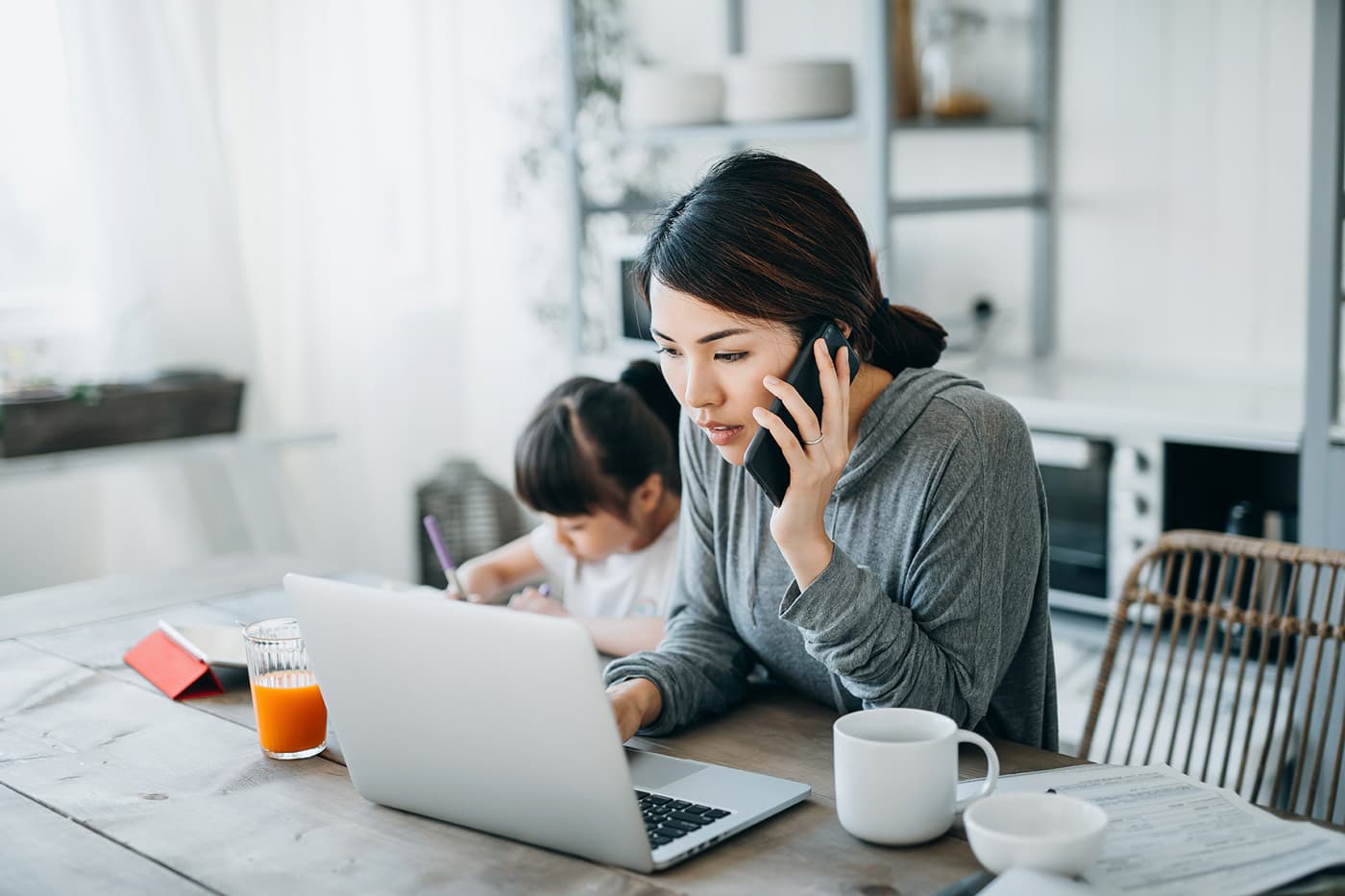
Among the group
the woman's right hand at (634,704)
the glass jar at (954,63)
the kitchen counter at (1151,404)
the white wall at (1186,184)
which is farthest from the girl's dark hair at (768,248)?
the glass jar at (954,63)

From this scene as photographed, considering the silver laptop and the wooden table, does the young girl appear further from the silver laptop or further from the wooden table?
the silver laptop

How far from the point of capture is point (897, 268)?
334cm

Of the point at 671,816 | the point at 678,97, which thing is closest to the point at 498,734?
the point at 671,816

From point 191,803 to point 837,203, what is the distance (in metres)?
0.81

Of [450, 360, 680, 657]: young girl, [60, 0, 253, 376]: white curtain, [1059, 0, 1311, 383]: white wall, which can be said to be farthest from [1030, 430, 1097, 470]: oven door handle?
[60, 0, 253, 376]: white curtain

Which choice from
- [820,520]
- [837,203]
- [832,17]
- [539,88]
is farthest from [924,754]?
[539,88]

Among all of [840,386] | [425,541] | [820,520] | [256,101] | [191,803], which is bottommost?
[425,541]

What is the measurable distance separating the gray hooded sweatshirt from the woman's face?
0.50ft

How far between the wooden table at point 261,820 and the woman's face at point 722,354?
0.32m

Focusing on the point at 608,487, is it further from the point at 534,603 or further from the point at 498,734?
the point at 498,734

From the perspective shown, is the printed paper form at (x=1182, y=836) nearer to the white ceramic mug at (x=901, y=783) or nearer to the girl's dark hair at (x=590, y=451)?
the white ceramic mug at (x=901, y=783)

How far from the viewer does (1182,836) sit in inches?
41.5

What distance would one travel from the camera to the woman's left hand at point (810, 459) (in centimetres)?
124

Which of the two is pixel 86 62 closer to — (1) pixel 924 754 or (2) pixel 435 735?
(2) pixel 435 735
